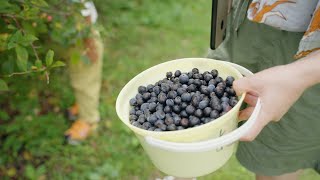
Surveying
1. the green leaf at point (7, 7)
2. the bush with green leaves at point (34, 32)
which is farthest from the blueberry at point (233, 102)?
the green leaf at point (7, 7)

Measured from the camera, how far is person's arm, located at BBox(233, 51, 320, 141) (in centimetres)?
100

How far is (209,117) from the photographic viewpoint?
1.05 metres

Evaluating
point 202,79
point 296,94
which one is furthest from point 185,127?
point 296,94

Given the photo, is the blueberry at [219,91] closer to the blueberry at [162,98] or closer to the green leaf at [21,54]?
the blueberry at [162,98]

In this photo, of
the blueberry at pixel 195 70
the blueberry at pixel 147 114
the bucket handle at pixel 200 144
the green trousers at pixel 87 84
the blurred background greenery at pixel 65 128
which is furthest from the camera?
the green trousers at pixel 87 84

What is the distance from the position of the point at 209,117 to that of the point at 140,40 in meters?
2.13

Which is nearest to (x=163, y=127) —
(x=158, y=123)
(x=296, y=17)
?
(x=158, y=123)

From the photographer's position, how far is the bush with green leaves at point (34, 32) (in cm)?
122

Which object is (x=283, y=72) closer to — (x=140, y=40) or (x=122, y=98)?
(x=122, y=98)

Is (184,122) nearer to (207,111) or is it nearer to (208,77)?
(207,111)

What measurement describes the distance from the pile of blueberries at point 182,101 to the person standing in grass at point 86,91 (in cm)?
106

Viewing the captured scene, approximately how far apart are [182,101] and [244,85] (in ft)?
0.53

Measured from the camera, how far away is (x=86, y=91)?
2324 mm

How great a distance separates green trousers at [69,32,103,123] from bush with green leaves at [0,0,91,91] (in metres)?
0.16
